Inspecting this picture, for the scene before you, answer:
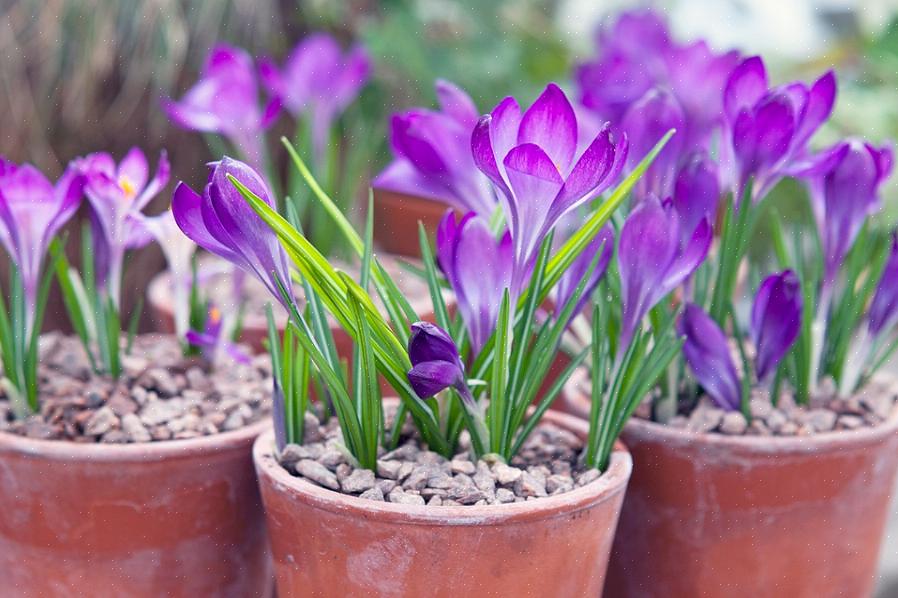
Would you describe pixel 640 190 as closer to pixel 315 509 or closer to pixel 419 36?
pixel 315 509

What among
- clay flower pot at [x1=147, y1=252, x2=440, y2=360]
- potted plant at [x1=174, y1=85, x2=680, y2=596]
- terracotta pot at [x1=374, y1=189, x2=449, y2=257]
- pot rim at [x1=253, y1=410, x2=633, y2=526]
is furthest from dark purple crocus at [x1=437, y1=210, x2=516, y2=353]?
terracotta pot at [x1=374, y1=189, x2=449, y2=257]

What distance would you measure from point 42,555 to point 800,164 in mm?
569

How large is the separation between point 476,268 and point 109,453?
0.26 metres

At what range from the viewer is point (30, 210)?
702 mm

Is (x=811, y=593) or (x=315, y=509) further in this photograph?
(x=811, y=593)

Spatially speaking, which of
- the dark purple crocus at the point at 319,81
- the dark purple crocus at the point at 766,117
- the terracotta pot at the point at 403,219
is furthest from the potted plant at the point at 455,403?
the terracotta pot at the point at 403,219

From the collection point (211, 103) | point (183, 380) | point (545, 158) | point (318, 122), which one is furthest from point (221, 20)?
point (545, 158)

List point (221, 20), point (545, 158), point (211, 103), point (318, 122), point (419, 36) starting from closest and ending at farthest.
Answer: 1. point (545, 158)
2. point (211, 103)
3. point (318, 122)
4. point (221, 20)
5. point (419, 36)

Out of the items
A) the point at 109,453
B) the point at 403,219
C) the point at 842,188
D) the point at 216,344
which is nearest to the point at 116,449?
the point at 109,453

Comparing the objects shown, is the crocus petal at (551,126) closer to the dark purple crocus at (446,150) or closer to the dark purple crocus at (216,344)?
the dark purple crocus at (446,150)

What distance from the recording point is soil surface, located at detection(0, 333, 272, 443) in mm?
702

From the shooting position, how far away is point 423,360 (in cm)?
55

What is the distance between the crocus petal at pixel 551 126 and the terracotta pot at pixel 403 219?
0.84 meters

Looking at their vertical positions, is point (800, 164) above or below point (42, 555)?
above
